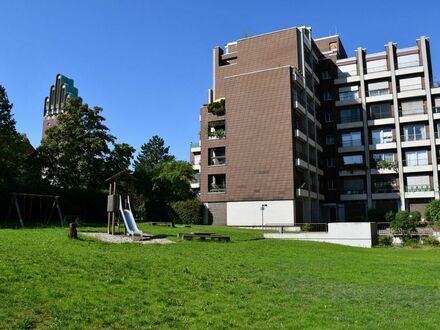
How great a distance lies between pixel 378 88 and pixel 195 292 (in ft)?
176

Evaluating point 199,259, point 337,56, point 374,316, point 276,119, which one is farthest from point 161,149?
point 374,316

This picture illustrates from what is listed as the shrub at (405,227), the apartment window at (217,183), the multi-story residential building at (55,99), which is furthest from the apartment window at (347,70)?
the multi-story residential building at (55,99)

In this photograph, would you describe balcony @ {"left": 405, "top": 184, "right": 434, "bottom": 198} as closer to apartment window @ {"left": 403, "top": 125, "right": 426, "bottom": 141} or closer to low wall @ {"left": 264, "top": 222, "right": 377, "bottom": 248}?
apartment window @ {"left": 403, "top": 125, "right": 426, "bottom": 141}

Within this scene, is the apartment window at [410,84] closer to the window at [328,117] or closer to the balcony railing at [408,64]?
the balcony railing at [408,64]

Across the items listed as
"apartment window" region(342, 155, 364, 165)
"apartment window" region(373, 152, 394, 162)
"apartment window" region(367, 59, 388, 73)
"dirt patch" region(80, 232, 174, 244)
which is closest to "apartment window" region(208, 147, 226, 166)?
"apartment window" region(342, 155, 364, 165)

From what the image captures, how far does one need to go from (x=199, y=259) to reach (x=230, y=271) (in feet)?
6.96

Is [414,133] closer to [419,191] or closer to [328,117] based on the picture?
[419,191]

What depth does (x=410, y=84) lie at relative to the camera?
55750 mm

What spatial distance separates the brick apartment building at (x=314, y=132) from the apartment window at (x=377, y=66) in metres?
0.18

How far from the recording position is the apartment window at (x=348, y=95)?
192ft

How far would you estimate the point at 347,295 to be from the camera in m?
10.4

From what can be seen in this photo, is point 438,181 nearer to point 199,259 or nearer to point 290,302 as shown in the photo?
point 199,259

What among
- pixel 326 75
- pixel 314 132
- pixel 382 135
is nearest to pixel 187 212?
pixel 314 132

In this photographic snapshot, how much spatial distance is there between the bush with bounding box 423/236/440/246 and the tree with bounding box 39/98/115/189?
2829 centimetres
